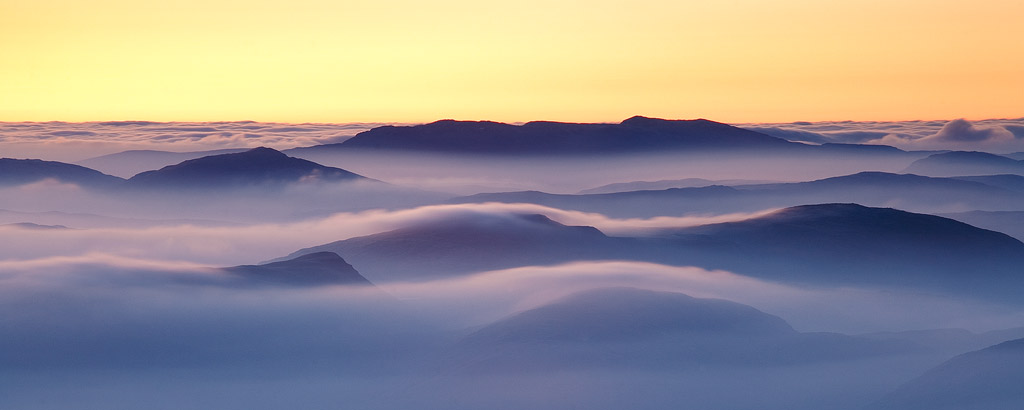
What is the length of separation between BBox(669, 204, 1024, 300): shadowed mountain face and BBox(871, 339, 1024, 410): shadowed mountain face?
157 ft

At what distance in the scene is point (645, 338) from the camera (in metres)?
70.2

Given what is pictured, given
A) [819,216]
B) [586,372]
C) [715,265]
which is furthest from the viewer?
[819,216]

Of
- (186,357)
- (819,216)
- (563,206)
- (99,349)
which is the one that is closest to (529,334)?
(186,357)

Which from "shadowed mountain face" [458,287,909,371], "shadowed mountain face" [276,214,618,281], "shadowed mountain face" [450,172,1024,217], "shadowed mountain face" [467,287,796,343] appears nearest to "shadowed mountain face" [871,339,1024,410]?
"shadowed mountain face" [458,287,909,371]

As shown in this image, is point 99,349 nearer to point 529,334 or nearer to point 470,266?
point 529,334

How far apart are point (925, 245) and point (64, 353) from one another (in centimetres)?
10628

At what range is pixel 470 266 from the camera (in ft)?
360

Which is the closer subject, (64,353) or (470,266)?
(64,353)

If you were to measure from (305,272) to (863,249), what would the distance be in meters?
76.0

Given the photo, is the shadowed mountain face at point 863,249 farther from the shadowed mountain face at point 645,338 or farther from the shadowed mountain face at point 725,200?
the shadowed mountain face at point 725,200

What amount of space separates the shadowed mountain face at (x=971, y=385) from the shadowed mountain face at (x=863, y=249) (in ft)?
157

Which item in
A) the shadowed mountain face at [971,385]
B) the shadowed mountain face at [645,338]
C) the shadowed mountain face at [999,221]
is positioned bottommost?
the shadowed mountain face at [645,338]

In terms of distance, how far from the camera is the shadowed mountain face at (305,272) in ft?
280

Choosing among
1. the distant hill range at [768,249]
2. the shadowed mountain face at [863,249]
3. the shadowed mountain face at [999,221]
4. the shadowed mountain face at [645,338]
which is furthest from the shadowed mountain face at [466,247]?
the shadowed mountain face at [999,221]
